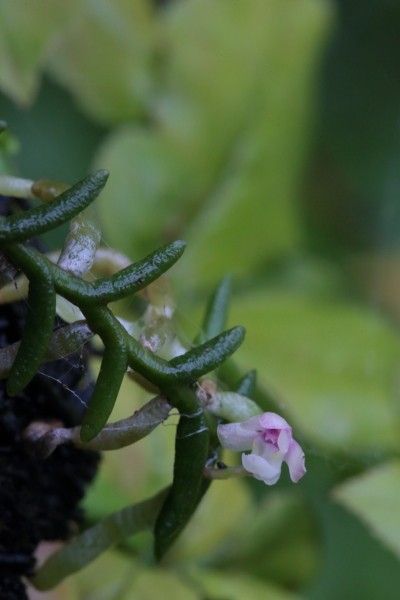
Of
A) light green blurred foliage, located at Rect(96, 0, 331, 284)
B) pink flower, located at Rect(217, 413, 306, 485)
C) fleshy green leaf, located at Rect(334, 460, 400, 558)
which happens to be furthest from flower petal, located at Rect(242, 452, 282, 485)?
light green blurred foliage, located at Rect(96, 0, 331, 284)

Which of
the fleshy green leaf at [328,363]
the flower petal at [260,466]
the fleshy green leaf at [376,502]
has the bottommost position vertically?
the fleshy green leaf at [328,363]

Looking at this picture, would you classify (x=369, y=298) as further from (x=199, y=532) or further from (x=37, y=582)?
(x=37, y=582)

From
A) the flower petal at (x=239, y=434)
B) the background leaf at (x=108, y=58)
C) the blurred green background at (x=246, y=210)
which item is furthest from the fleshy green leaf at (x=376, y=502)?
the background leaf at (x=108, y=58)

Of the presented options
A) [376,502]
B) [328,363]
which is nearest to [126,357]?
[376,502]

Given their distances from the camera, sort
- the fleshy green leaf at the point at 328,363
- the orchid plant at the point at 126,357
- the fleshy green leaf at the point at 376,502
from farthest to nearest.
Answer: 1. the fleshy green leaf at the point at 328,363
2. the fleshy green leaf at the point at 376,502
3. the orchid plant at the point at 126,357

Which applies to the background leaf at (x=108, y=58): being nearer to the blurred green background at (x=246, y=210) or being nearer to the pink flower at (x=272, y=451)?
the blurred green background at (x=246, y=210)

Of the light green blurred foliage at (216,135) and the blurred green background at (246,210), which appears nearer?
the blurred green background at (246,210)
